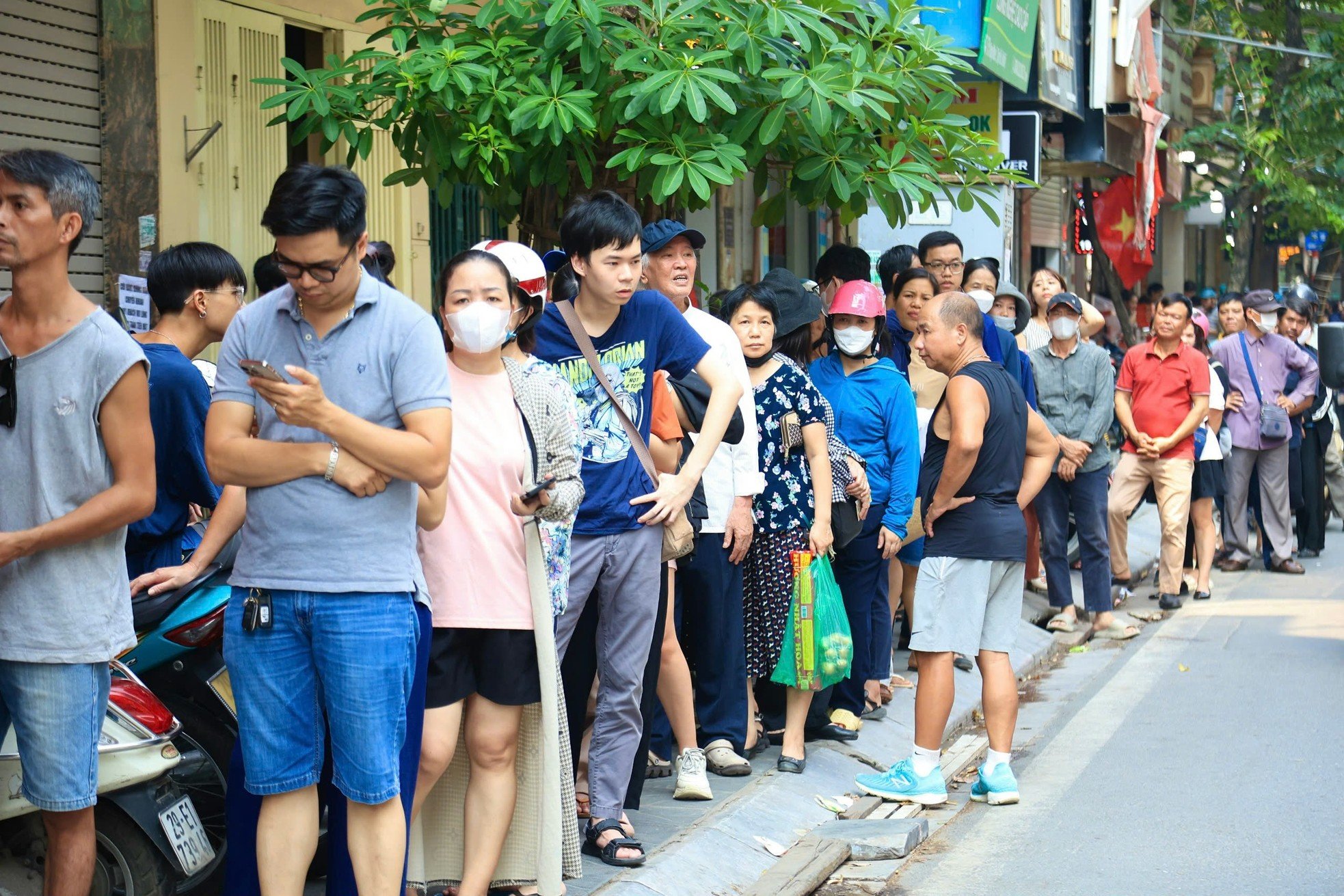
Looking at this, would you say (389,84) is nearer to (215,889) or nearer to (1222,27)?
(215,889)

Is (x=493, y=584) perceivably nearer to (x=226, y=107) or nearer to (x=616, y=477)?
(x=616, y=477)

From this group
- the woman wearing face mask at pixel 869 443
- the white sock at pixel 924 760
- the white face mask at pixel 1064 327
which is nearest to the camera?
the white sock at pixel 924 760

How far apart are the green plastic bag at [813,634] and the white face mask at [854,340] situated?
40.7 inches

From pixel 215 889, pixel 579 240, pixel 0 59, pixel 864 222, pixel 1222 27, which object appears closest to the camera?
pixel 215 889

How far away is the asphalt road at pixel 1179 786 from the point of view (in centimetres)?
541

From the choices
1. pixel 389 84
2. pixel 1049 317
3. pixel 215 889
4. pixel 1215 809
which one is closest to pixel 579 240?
pixel 389 84

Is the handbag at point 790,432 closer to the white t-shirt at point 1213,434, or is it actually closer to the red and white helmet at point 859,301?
the red and white helmet at point 859,301

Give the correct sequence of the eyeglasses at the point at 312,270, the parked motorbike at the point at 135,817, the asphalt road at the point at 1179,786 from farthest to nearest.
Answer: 1. the asphalt road at the point at 1179,786
2. the parked motorbike at the point at 135,817
3. the eyeglasses at the point at 312,270

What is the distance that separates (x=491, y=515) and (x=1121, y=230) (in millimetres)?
19278

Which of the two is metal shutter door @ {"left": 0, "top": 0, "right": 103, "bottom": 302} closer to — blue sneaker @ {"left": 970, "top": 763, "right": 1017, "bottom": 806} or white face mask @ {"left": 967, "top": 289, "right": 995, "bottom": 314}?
blue sneaker @ {"left": 970, "top": 763, "right": 1017, "bottom": 806}

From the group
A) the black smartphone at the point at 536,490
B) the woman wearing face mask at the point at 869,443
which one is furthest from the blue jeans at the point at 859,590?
the black smartphone at the point at 536,490

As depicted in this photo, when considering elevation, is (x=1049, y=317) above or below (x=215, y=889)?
above

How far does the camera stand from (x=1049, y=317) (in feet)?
33.2

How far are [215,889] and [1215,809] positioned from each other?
3816 millimetres
